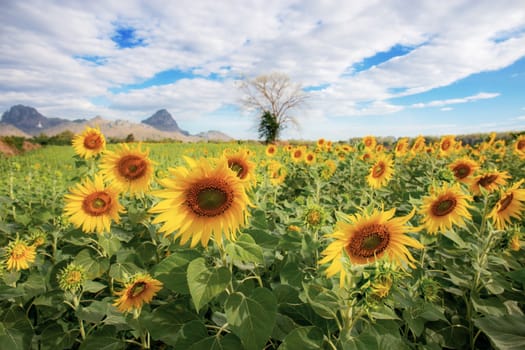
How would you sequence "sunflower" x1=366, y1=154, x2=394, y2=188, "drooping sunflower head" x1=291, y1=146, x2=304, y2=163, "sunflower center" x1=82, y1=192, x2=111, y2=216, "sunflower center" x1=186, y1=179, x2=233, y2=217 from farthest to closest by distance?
"drooping sunflower head" x1=291, y1=146, x2=304, y2=163
"sunflower" x1=366, y1=154, x2=394, y2=188
"sunflower center" x1=82, y1=192, x2=111, y2=216
"sunflower center" x1=186, y1=179, x2=233, y2=217

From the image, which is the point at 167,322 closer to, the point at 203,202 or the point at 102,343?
the point at 102,343

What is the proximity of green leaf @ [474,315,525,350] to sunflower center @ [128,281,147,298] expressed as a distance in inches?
72.7

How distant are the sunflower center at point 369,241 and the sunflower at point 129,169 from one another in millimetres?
1948

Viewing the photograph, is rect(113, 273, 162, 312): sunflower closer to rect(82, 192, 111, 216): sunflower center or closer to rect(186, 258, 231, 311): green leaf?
rect(186, 258, 231, 311): green leaf

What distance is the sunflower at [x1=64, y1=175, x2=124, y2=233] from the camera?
2504 mm

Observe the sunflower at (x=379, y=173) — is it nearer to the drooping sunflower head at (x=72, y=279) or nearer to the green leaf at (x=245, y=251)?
the green leaf at (x=245, y=251)

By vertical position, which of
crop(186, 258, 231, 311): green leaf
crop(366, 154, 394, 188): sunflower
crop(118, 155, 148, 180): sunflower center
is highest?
crop(118, 155, 148, 180): sunflower center

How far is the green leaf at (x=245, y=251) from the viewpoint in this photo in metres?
1.35

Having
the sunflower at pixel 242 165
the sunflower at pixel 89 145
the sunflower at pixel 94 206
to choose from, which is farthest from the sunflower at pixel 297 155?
the sunflower at pixel 94 206

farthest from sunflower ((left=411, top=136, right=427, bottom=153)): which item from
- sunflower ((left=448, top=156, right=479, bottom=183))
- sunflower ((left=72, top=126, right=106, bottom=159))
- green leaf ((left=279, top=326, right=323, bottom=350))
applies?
green leaf ((left=279, top=326, right=323, bottom=350))

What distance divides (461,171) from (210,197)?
3.48 m

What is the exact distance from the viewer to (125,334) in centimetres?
253

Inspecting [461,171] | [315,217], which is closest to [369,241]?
[315,217]

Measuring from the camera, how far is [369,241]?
1.61m
